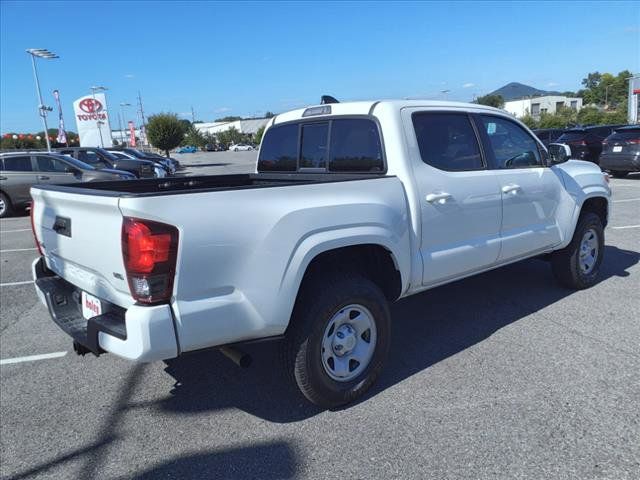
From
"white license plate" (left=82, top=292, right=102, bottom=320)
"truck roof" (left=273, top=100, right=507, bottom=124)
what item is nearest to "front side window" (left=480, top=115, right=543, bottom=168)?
"truck roof" (left=273, top=100, right=507, bottom=124)

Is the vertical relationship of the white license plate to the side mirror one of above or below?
below

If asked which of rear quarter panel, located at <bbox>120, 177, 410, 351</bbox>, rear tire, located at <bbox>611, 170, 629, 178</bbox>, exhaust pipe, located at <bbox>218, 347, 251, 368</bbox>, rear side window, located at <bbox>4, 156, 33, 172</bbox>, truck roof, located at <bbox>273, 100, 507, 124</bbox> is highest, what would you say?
truck roof, located at <bbox>273, 100, 507, 124</bbox>

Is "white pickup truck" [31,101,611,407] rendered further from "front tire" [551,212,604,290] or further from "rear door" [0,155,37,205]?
"rear door" [0,155,37,205]

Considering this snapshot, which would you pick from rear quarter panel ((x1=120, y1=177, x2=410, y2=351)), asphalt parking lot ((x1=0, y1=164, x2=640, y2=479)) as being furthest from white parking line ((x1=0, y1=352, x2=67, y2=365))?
rear quarter panel ((x1=120, y1=177, x2=410, y2=351))

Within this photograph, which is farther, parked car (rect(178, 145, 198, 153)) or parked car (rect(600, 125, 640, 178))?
parked car (rect(178, 145, 198, 153))

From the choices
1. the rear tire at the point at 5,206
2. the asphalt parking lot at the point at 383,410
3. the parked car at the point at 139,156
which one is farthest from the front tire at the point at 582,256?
the parked car at the point at 139,156

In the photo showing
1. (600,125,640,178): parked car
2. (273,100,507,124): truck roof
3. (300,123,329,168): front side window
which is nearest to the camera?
(273,100,507,124): truck roof

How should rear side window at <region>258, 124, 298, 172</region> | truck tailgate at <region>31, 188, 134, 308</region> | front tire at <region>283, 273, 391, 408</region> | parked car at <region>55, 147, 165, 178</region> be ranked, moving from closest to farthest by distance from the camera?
truck tailgate at <region>31, 188, 134, 308</region> → front tire at <region>283, 273, 391, 408</region> → rear side window at <region>258, 124, 298, 172</region> → parked car at <region>55, 147, 165, 178</region>

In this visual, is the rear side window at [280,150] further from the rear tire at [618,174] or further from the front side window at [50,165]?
the rear tire at [618,174]

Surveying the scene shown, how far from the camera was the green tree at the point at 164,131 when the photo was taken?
4575 centimetres

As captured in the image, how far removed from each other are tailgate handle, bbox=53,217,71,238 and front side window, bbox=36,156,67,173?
11.7m

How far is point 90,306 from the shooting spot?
9.67ft

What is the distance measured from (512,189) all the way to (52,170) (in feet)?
42.2

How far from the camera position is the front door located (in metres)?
3.56
